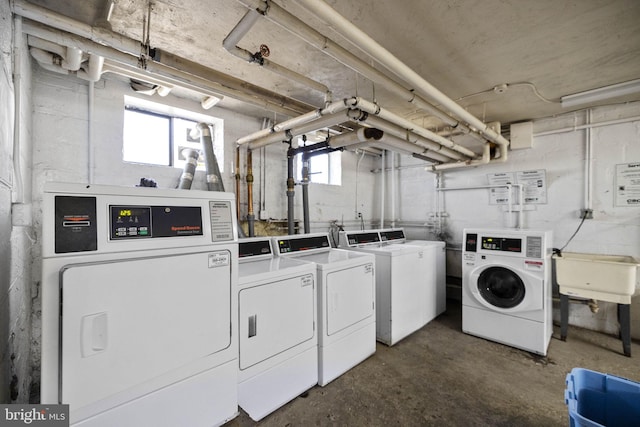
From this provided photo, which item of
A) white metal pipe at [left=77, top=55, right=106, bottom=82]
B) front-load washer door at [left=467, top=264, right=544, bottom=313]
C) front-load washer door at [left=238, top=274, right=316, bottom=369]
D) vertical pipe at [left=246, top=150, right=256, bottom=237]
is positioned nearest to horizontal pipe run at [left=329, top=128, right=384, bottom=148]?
vertical pipe at [left=246, top=150, right=256, bottom=237]

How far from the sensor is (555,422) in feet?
5.70

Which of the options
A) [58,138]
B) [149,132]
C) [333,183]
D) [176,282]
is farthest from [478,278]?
[58,138]

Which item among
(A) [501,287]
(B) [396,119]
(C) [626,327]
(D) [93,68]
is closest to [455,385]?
(A) [501,287]

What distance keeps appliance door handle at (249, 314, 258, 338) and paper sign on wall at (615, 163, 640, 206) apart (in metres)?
3.83

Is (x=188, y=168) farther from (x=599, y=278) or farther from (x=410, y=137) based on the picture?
(x=599, y=278)

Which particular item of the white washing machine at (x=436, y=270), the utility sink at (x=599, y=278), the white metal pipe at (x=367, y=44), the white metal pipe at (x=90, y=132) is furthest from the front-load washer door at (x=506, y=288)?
the white metal pipe at (x=90, y=132)

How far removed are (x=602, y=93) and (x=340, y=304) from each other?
123 inches

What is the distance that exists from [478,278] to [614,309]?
154cm

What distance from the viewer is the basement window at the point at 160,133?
8.36 ft

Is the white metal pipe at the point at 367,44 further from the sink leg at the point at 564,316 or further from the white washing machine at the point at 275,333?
the sink leg at the point at 564,316

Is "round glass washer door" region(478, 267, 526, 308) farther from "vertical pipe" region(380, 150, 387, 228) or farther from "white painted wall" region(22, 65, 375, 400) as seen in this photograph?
"white painted wall" region(22, 65, 375, 400)

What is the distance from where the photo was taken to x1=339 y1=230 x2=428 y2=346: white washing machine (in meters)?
2.70

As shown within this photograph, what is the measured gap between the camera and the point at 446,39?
1.82m

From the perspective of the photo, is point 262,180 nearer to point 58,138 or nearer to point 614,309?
point 58,138
